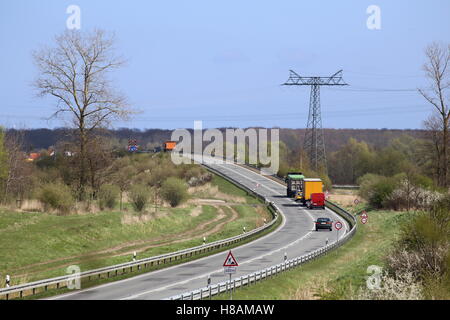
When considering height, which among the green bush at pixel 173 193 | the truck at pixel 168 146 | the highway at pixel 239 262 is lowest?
the highway at pixel 239 262

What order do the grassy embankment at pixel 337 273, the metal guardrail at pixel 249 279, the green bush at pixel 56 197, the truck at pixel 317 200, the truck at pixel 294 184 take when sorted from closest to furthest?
the grassy embankment at pixel 337 273 < the metal guardrail at pixel 249 279 < the green bush at pixel 56 197 < the truck at pixel 317 200 < the truck at pixel 294 184

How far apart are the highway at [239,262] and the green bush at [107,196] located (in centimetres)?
1542

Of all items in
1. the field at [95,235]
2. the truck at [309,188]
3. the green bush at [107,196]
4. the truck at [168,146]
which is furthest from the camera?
the truck at [168,146]

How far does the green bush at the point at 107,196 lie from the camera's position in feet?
215

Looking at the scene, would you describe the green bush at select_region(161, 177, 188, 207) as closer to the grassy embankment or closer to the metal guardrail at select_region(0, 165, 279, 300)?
the metal guardrail at select_region(0, 165, 279, 300)

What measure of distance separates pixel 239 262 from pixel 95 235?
1390 cm

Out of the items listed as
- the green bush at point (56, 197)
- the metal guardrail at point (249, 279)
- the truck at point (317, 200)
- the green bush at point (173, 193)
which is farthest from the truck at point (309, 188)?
the green bush at point (56, 197)

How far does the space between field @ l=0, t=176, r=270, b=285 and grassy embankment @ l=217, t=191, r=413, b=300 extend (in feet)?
38.8

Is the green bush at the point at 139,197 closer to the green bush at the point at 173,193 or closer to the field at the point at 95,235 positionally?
the field at the point at 95,235

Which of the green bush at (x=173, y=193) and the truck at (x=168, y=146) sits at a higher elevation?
the truck at (x=168, y=146)

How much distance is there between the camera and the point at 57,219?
55375 mm

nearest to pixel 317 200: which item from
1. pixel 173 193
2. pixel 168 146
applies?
pixel 173 193

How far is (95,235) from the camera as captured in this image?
53.5 meters

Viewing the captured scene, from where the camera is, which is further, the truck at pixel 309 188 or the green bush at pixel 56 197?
the truck at pixel 309 188
